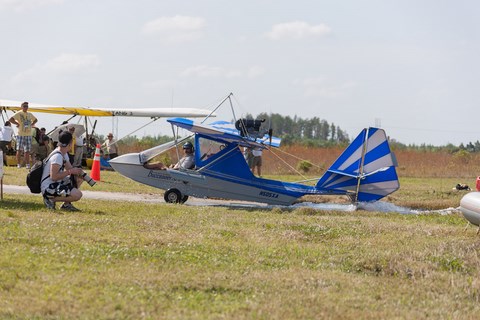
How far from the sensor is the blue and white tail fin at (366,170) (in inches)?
749

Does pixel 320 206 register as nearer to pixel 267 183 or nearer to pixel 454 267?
pixel 267 183

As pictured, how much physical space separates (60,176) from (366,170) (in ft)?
24.0

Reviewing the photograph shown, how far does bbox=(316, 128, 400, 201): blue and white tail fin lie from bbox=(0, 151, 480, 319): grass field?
11.2 ft

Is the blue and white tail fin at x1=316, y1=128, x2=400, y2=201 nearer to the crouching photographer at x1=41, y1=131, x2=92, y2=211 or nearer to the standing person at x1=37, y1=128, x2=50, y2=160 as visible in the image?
the crouching photographer at x1=41, y1=131, x2=92, y2=211

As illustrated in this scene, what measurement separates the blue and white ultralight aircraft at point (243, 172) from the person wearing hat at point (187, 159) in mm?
203

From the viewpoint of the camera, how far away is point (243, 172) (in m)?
19.8

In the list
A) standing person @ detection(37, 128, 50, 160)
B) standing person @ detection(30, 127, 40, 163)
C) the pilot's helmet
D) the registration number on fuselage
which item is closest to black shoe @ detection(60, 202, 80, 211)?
the pilot's helmet

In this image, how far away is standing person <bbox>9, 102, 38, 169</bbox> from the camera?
1104 inches

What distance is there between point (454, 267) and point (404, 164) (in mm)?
30235

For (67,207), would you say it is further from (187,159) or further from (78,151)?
(78,151)

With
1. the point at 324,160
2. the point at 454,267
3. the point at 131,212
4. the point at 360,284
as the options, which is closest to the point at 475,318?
the point at 360,284

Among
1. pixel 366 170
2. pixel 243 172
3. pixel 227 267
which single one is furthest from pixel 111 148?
pixel 227 267

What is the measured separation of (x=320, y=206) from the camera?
20016 millimetres

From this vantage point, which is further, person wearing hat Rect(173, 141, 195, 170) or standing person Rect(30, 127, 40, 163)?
standing person Rect(30, 127, 40, 163)
